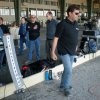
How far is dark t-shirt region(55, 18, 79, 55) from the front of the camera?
5480mm

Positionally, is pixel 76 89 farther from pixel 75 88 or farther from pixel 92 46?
pixel 92 46

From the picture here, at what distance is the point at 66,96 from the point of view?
222 inches

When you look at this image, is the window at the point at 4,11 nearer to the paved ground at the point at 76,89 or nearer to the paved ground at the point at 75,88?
the paved ground at the point at 75,88

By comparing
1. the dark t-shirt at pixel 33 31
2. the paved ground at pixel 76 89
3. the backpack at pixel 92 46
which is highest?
the dark t-shirt at pixel 33 31

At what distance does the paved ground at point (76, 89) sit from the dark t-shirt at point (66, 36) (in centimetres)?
87

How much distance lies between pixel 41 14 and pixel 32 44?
27.3 meters

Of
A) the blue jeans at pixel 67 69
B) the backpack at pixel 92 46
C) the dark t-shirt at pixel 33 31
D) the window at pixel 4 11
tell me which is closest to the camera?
the blue jeans at pixel 67 69

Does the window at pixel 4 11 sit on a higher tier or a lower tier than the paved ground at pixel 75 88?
higher

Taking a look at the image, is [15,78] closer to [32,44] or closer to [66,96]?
[66,96]

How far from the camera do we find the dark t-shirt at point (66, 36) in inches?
216

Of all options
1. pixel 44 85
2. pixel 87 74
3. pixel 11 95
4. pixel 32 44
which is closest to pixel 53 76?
pixel 44 85

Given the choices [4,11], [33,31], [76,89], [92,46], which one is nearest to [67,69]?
[76,89]

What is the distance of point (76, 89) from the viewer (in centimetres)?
618

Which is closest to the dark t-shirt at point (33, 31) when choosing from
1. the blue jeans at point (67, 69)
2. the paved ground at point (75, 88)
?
the paved ground at point (75, 88)
